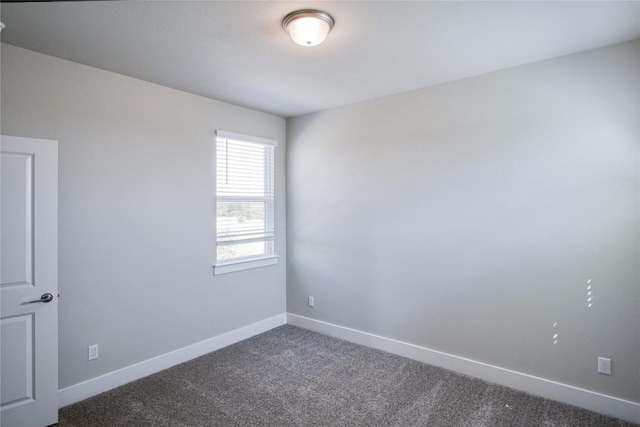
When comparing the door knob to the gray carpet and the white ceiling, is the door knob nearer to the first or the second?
the gray carpet

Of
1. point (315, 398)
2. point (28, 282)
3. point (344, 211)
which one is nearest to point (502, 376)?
point (315, 398)

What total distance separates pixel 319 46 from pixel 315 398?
2.63 m

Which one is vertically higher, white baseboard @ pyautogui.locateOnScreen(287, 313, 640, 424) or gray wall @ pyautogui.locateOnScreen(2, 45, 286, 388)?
gray wall @ pyautogui.locateOnScreen(2, 45, 286, 388)

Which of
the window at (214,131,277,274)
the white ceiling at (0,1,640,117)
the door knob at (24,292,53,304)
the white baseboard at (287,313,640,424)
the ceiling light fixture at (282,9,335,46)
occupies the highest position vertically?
the white ceiling at (0,1,640,117)

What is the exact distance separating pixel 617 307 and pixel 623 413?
73cm

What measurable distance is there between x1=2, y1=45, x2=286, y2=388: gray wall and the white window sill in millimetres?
72

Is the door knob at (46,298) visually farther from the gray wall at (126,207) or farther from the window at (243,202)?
the window at (243,202)

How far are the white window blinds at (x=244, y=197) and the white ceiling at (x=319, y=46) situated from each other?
2.68 ft

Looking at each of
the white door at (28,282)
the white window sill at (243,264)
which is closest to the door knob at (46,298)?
the white door at (28,282)

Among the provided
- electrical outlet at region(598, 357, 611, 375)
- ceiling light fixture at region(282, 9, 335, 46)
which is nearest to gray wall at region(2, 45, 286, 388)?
ceiling light fixture at region(282, 9, 335, 46)

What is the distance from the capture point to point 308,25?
6.73 feet

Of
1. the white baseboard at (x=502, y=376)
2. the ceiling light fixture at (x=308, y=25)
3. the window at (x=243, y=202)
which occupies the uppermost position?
the ceiling light fixture at (x=308, y=25)

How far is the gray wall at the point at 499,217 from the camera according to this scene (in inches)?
97.3

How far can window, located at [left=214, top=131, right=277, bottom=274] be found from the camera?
375cm
